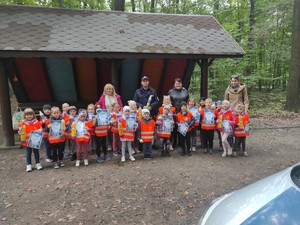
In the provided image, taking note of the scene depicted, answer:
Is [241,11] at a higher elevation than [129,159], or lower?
higher

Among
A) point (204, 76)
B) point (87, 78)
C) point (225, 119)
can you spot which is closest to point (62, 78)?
point (87, 78)

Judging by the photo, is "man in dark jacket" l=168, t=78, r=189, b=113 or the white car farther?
"man in dark jacket" l=168, t=78, r=189, b=113

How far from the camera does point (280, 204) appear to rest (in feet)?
5.74

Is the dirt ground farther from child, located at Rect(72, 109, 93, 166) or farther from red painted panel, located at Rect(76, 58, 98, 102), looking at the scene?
red painted panel, located at Rect(76, 58, 98, 102)

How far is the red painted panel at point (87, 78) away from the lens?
8.59m

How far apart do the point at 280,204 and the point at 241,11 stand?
69.3 ft

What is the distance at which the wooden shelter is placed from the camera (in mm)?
7023

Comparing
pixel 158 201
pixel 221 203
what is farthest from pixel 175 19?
pixel 221 203

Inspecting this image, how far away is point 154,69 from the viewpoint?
373 inches

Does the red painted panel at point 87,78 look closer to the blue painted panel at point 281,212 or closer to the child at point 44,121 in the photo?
the child at point 44,121

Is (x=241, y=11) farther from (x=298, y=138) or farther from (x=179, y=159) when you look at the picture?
(x=179, y=159)

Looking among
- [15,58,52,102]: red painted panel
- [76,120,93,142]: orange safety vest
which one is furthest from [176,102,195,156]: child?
[15,58,52,102]: red painted panel

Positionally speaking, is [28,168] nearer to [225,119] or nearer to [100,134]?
[100,134]

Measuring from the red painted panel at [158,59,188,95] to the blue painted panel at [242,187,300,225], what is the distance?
26.0 feet
